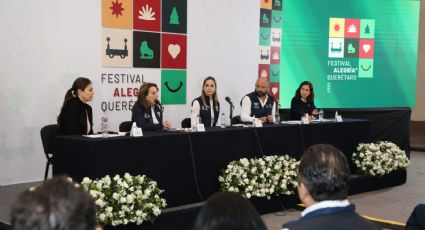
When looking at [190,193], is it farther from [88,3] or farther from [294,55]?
[294,55]

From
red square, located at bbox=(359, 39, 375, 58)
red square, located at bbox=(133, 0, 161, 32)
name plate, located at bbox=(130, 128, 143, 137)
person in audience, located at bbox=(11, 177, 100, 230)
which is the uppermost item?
red square, located at bbox=(133, 0, 161, 32)

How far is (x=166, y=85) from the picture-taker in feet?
22.8

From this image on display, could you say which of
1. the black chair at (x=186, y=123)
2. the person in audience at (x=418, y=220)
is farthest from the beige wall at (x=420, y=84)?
the person in audience at (x=418, y=220)

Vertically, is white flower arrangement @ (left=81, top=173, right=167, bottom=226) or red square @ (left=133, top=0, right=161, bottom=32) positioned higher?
red square @ (left=133, top=0, right=161, bottom=32)

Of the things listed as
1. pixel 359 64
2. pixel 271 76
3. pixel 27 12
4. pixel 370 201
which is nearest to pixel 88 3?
pixel 27 12

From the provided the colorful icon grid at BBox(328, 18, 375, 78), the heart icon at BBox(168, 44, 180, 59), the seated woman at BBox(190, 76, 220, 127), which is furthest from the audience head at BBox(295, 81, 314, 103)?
the colorful icon grid at BBox(328, 18, 375, 78)

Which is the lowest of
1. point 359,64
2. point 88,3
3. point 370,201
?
point 370,201

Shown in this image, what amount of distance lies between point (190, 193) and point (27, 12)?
8.09ft

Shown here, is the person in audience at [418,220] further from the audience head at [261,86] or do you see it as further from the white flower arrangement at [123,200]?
the audience head at [261,86]

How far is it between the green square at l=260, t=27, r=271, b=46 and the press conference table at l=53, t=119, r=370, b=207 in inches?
90.0

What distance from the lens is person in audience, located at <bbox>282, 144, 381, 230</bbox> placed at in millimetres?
1792

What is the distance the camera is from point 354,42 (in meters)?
8.97

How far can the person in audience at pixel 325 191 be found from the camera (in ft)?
5.88

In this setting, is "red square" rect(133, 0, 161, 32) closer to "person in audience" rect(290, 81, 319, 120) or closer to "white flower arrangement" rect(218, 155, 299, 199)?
"person in audience" rect(290, 81, 319, 120)
